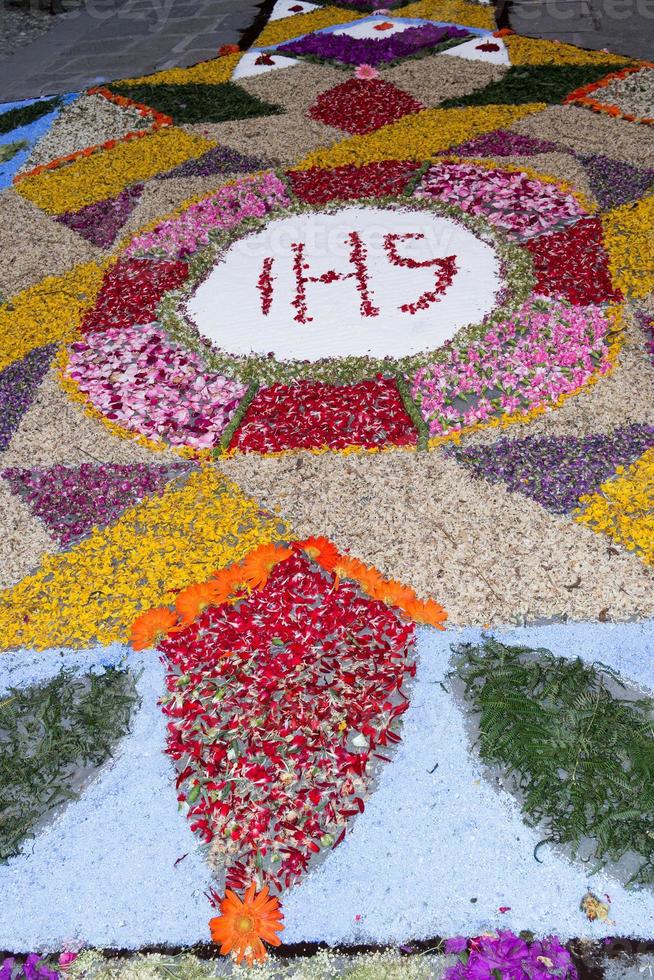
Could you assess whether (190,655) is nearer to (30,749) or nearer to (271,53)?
(30,749)

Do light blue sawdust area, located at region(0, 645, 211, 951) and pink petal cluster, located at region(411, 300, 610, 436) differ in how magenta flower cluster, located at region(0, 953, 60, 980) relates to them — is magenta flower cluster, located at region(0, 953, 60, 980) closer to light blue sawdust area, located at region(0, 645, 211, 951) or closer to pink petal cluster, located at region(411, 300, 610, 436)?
light blue sawdust area, located at region(0, 645, 211, 951)

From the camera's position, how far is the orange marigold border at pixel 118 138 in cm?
997

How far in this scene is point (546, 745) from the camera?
138 inches

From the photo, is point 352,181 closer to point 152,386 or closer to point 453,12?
point 152,386

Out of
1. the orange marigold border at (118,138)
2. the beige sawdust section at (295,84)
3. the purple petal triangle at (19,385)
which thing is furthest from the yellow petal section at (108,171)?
the purple petal triangle at (19,385)

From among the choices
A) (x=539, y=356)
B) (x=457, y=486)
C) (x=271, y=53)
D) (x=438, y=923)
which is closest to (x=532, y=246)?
(x=539, y=356)

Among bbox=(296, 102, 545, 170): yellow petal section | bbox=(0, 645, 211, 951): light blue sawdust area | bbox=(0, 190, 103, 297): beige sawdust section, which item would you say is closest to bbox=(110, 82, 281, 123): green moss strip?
bbox=(296, 102, 545, 170): yellow petal section

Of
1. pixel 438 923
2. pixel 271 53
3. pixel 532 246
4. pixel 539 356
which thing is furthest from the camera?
pixel 271 53

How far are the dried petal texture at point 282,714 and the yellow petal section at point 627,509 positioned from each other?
141 cm

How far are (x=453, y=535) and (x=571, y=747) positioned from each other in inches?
62.8

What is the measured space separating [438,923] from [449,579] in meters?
Answer: 1.83

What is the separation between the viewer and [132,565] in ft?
16.0

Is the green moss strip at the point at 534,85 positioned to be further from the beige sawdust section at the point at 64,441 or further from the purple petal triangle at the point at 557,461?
the beige sawdust section at the point at 64,441

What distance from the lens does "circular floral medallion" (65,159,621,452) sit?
5785 millimetres
